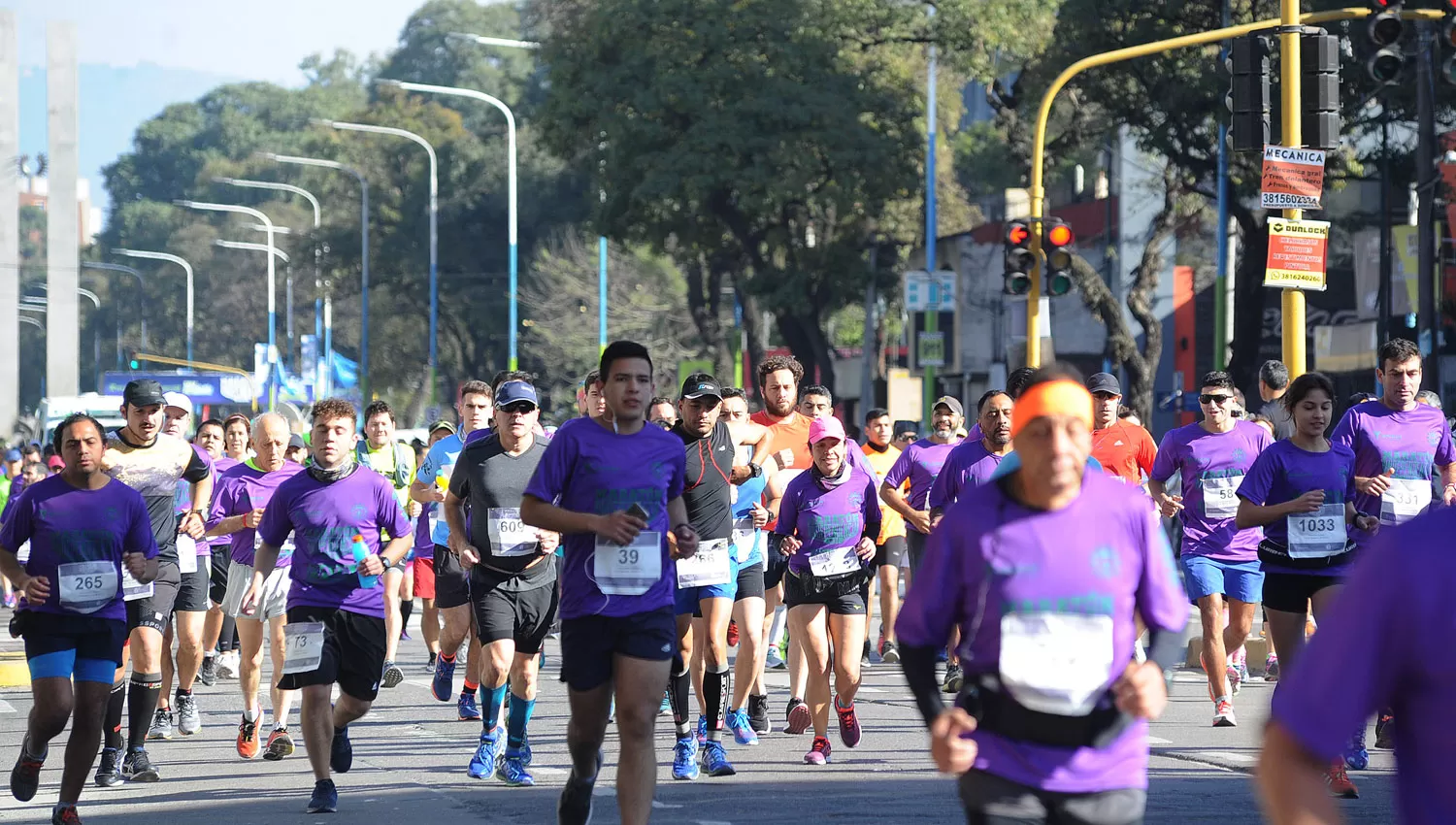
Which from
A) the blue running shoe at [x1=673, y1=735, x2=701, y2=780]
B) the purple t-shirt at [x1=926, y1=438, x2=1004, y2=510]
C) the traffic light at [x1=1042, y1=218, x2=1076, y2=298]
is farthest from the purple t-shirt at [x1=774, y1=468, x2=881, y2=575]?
the traffic light at [x1=1042, y1=218, x2=1076, y2=298]

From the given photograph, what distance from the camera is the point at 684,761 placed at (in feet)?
31.4

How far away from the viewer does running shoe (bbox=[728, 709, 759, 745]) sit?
10812 mm

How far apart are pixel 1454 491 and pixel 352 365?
57.8 m

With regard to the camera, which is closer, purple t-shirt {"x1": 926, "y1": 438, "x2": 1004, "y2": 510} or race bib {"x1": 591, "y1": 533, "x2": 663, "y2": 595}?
race bib {"x1": 591, "y1": 533, "x2": 663, "y2": 595}

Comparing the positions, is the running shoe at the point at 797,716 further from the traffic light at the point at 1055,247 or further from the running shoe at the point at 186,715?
the traffic light at the point at 1055,247

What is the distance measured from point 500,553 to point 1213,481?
3841 mm

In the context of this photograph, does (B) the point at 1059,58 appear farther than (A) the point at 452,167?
No

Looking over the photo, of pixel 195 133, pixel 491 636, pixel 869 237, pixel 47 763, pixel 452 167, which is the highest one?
pixel 195 133

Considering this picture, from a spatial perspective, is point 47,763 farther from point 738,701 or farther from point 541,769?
point 738,701

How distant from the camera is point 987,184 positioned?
2229 inches

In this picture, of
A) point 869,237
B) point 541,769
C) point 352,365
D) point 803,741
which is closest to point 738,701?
point 803,741

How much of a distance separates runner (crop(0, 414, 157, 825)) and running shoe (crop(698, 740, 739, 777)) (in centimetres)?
275

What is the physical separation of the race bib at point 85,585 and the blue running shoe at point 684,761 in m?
2.72

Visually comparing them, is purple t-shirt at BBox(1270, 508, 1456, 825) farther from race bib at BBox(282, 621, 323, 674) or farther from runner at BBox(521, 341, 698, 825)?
race bib at BBox(282, 621, 323, 674)
